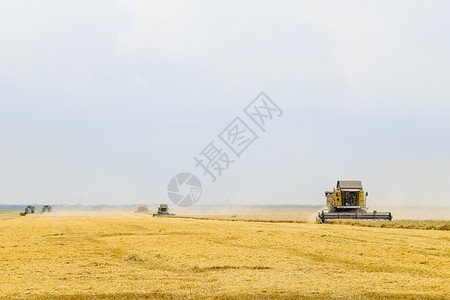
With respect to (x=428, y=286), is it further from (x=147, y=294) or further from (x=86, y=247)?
(x=86, y=247)

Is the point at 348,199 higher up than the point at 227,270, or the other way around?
the point at 348,199

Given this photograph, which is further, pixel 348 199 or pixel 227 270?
pixel 348 199

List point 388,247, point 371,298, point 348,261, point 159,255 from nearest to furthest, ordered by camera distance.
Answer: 1. point 371,298
2. point 348,261
3. point 159,255
4. point 388,247

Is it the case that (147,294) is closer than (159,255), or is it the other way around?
(147,294)

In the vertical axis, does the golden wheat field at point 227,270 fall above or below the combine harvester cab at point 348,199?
below

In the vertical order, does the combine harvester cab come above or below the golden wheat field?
above

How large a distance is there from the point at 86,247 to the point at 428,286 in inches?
563

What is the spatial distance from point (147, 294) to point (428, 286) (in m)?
6.62

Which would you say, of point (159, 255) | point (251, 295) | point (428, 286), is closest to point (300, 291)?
point (251, 295)

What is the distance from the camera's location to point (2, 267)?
13.7m

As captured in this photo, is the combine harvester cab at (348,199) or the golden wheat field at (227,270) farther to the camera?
the combine harvester cab at (348,199)

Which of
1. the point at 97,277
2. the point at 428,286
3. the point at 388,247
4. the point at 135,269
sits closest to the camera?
the point at 428,286

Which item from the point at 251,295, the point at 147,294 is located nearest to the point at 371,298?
the point at 251,295

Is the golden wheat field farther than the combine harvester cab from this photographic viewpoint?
No
